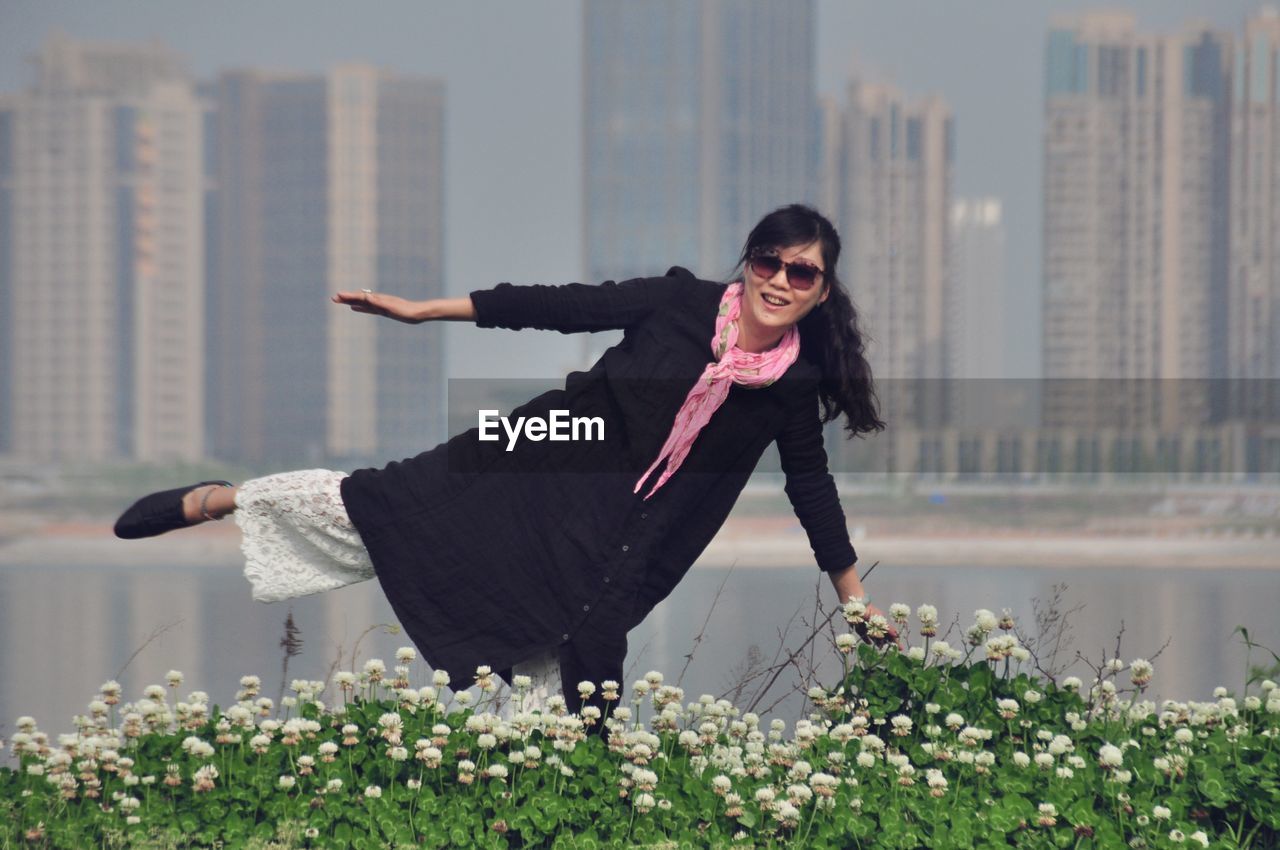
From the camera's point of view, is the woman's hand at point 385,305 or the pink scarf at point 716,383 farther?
the pink scarf at point 716,383

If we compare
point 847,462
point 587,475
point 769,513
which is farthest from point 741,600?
point 847,462

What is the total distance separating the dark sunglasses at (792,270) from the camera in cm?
395

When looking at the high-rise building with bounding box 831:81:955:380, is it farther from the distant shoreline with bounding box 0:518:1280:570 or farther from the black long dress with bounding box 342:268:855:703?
the black long dress with bounding box 342:268:855:703

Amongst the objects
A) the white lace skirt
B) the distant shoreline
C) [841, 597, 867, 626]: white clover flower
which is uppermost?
the white lace skirt

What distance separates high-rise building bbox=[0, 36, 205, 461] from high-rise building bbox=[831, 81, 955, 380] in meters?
36.9

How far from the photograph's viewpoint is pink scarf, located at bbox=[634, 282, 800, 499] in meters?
3.99

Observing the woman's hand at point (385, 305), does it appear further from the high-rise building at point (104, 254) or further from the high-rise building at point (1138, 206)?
the high-rise building at point (104, 254)

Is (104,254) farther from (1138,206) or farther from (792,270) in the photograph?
(792,270)

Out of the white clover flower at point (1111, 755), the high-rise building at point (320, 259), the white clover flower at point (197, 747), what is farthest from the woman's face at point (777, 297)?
the high-rise building at point (320, 259)

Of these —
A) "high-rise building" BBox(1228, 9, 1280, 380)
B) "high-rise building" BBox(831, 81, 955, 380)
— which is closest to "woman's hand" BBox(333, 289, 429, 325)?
"high-rise building" BBox(831, 81, 955, 380)

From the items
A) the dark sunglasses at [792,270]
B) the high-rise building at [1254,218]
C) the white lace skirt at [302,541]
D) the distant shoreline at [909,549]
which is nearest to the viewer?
the dark sunglasses at [792,270]

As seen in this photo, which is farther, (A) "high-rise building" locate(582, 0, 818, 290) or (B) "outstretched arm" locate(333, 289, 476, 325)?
(A) "high-rise building" locate(582, 0, 818, 290)

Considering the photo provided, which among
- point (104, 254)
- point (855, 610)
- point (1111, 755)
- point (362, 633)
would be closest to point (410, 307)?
point (362, 633)

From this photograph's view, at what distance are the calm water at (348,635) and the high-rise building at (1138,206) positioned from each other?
50038mm
